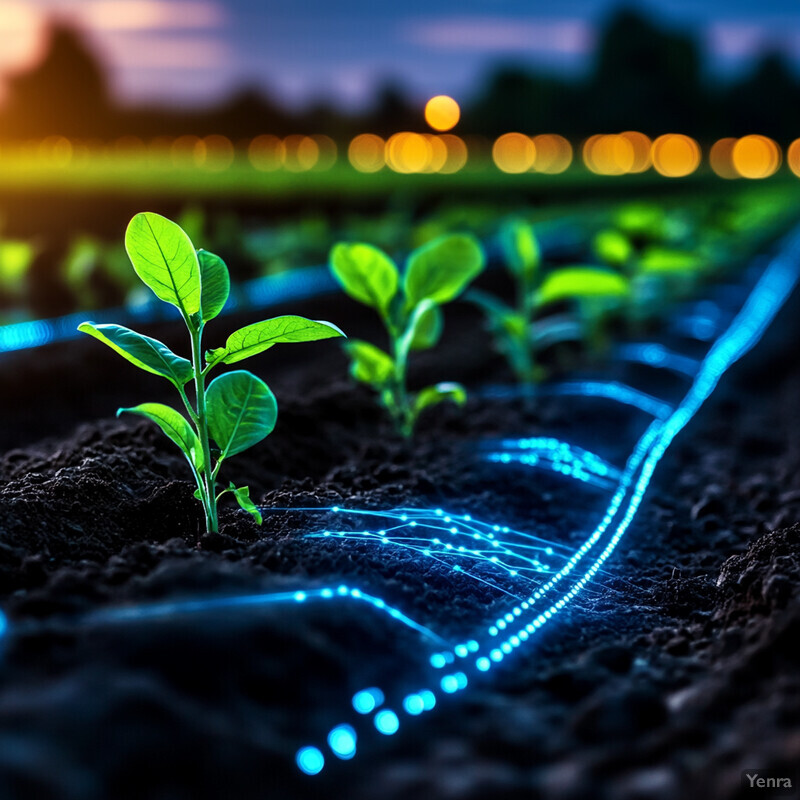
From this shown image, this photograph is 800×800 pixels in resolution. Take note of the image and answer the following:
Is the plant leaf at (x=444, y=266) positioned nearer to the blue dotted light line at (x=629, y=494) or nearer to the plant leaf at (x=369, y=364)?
the plant leaf at (x=369, y=364)

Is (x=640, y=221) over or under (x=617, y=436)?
over

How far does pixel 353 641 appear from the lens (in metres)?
1.27

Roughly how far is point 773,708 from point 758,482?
59.7 inches

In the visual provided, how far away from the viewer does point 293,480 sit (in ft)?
6.70

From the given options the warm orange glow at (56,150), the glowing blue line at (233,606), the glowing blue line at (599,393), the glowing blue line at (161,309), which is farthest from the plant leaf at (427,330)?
the warm orange glow at (56,150)

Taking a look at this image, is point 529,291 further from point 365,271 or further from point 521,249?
point 365,271

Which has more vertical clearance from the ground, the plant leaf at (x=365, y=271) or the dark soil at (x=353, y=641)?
the plant leaf at (x=365, y=271)

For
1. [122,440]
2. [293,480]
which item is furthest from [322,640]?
[122,440]

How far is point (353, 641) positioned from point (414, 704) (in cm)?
13

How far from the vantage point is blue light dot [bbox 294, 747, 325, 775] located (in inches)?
42.1

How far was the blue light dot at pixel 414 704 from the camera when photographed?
1197 millimetres

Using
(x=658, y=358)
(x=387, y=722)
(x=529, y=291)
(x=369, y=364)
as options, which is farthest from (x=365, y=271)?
(x=658, y=358)

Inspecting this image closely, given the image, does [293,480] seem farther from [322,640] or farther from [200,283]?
[322,640]

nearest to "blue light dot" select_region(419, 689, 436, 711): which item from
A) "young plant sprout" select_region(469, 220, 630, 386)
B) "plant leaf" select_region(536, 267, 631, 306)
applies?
"young plant sprout" select_region(469, 220, 630, 386)
